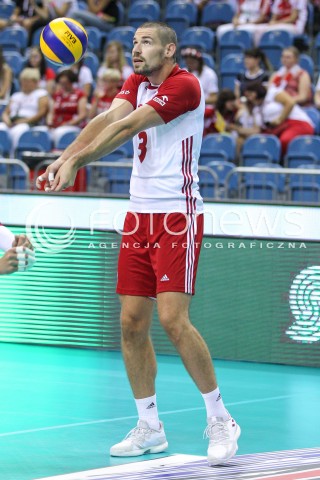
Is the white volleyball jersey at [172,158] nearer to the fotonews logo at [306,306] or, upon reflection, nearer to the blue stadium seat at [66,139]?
the fotonews logo at [306,306]

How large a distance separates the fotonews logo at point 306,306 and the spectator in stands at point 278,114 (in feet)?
13.4

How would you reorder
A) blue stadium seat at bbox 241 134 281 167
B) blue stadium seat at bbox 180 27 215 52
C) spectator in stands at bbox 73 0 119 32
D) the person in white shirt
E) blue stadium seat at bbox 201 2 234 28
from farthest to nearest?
spectator in stands at bbox 73 0 119 32, blue stadium seat at bbox 201 2 234 28, blue stadium seat at bbox 180 27 215 52, blue stadium seat at bbox 241 134 281 167, the person in white shirt

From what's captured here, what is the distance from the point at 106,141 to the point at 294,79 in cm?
861

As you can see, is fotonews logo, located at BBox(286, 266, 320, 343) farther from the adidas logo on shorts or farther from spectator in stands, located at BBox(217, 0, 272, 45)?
spectator in stands, located at BBox(217, 0, 272, 45)

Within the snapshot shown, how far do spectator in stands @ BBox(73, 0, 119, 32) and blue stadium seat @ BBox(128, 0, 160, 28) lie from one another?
0.34 meters

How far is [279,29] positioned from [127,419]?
954cm

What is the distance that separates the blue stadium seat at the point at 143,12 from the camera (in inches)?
715

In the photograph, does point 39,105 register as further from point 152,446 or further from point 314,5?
point 152,446

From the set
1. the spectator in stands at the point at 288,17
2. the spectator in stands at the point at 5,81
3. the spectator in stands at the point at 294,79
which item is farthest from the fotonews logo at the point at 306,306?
the spectator in stands at the point at 5,81

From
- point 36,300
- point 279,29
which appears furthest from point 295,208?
point 279,29

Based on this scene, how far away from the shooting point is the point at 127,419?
776cm

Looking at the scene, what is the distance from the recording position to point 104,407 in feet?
26.8

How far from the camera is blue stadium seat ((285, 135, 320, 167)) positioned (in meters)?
13.4

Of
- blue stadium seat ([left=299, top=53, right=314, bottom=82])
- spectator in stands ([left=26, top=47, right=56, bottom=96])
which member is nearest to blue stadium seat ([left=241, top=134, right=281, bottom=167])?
blue stadium seat ([left=299, top=53, right=314, bottom=82])
